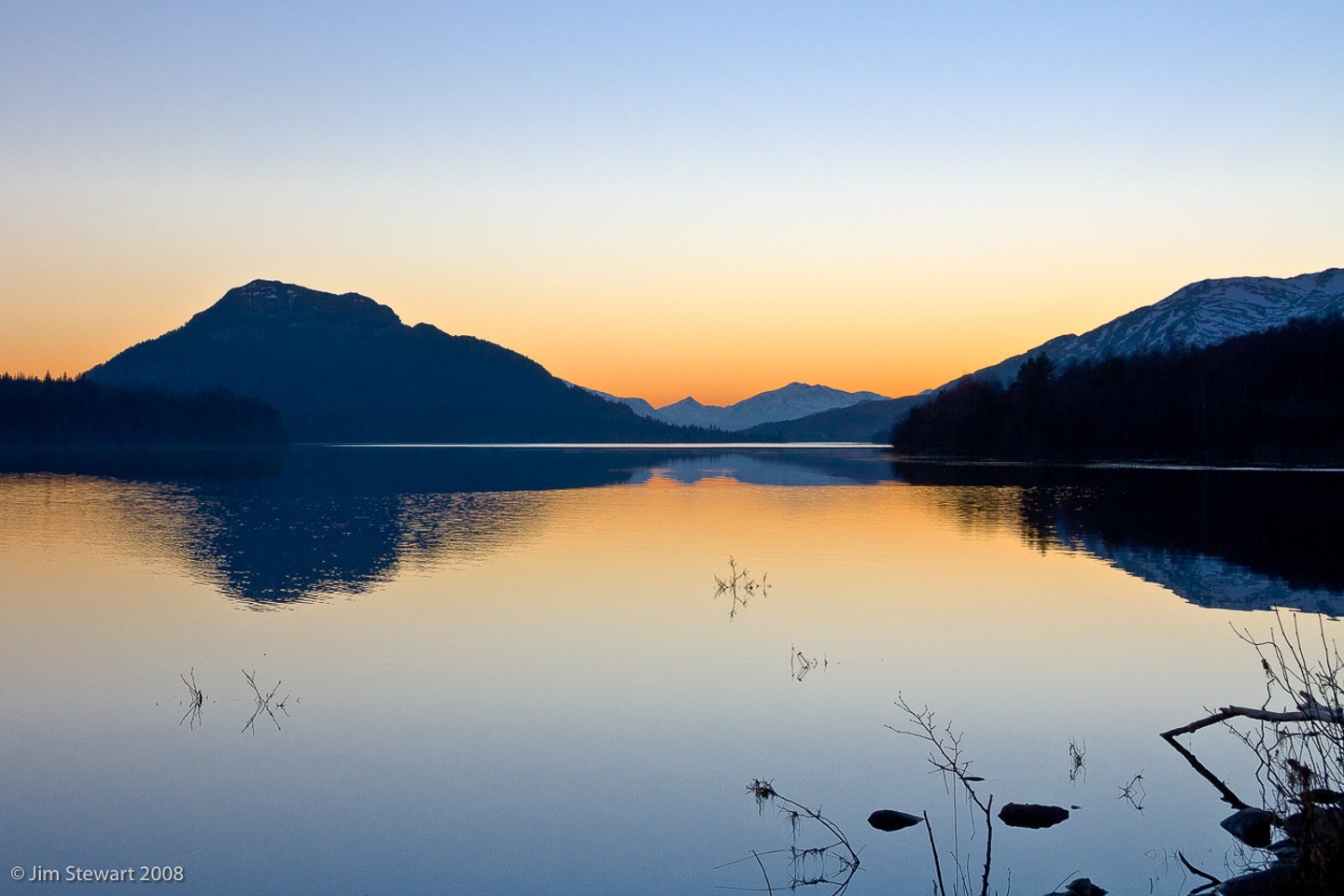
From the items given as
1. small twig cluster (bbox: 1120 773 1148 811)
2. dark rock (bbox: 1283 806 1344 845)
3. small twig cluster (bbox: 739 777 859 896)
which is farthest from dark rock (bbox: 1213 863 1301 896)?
small twig cluster (bbox: 739 777 859 896)

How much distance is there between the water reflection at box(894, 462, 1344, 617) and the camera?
25.6 m

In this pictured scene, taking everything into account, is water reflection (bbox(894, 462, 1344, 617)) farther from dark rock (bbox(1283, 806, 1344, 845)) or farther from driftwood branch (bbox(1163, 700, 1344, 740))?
dark rock (bbox(1283, 806, 1344, 845))

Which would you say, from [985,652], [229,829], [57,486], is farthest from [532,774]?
[57,486]

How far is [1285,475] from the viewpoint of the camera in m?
73.1

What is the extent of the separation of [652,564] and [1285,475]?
62.8m

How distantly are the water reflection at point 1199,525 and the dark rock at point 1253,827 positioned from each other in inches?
525

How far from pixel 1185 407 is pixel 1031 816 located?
114857mm

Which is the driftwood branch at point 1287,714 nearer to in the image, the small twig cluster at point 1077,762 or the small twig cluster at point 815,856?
the small twig cluster at point 1077,762

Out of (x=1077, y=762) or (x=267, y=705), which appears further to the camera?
(x=267, y=705)

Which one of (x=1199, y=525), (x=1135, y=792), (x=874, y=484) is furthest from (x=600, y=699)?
(x=874, y=484)

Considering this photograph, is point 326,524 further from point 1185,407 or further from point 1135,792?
point 1185,407

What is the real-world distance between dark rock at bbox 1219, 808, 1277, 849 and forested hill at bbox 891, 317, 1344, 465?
9680 centimetres

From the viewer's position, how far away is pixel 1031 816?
10.7m

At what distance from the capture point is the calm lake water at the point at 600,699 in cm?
1012
